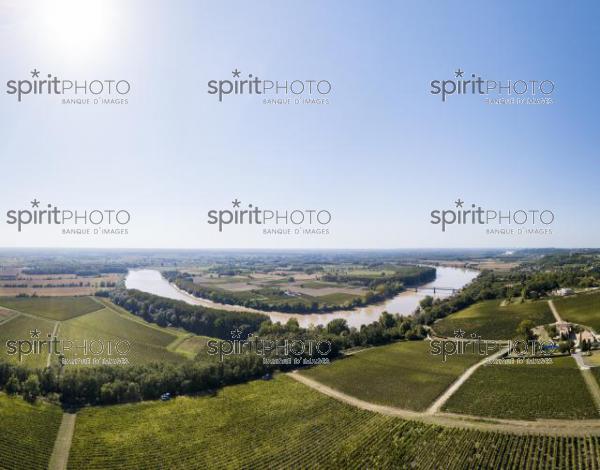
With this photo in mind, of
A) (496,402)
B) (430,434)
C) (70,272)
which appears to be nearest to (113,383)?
(430,434)

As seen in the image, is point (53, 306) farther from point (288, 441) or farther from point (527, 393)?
point (527, 393)

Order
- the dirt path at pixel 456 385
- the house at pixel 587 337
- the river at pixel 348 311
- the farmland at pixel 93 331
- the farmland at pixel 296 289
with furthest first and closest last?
the farmland at pixel 296 289 → the river at pixel 348 311 → the farmland at pixel 93 331 → the house at pixel 587 337 → the dirt path at pixel 456 385

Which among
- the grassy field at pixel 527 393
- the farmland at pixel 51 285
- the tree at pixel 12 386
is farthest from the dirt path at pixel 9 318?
the grassy field at pixel 527 393

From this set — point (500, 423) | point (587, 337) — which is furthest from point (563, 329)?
point (500, 423)

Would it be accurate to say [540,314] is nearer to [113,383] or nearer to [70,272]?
[113,383]

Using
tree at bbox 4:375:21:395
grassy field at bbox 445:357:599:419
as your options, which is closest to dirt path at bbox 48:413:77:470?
tree at bbox 4:375:21:395

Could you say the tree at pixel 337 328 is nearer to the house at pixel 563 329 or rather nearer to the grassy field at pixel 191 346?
the grassy field at pixel 191 346
